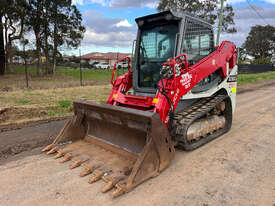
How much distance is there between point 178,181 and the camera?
3254 mm

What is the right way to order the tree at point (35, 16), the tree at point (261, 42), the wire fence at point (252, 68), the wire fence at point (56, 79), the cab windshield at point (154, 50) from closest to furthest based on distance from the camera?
the cab windshield at point (154, 50) < the wire fence at point (56, 79) < the tree at point (35, 16) < the wire fence at point (252, 68) < the tree at point (261, 42)

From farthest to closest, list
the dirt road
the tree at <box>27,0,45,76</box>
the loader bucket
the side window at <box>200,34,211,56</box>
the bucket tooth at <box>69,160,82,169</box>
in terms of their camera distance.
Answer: the tree at <box>27,0,45,76</box>, the side window at <box>200,34,211,56</box>, the bucket tooth at <box>69,160,82,169</box>, the loader bucket, the dirt road

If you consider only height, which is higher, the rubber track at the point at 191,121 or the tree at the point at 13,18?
the tree at the point at 13,18

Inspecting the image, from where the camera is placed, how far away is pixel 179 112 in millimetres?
4504

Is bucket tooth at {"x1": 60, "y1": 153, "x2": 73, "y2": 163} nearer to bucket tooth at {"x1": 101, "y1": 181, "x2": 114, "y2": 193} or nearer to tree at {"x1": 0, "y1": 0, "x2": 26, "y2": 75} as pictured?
bucket tooth at {"x1": 101, "y1": 181, "x2": 114, "y2": 193}

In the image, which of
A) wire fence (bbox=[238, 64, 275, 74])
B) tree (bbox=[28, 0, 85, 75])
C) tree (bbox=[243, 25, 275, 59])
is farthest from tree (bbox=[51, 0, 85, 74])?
tree (bbox=[243, 25, 275, 59])

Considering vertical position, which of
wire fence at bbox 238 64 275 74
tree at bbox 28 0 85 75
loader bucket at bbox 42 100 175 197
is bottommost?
loader bucket at bbox 42 100 175 197

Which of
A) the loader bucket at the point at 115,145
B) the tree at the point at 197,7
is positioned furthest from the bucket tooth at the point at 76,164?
the tree at the point at 197,7

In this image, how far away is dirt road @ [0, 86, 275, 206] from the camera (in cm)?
283

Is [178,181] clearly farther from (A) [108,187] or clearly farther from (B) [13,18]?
(B) [13,18]

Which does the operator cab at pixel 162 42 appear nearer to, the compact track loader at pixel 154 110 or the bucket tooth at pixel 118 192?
the compact track loader at pixel 154 110

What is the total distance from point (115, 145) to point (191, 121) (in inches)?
56.8

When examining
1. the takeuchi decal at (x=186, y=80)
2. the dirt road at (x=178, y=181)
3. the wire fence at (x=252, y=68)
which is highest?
the wire fence at (x=252, y=68)

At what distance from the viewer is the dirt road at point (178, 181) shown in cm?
283
